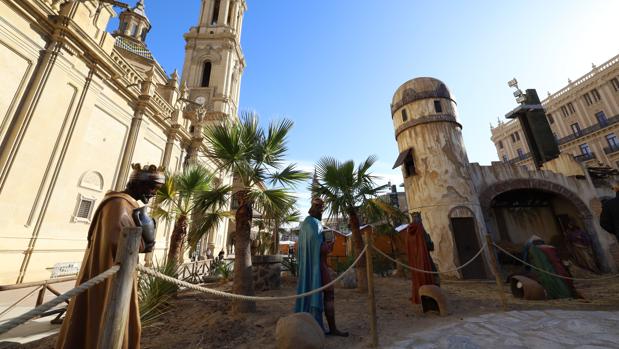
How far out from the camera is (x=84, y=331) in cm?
202

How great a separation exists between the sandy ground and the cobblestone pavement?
0.34 metres

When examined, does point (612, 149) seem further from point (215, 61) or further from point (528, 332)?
point (215, 61)

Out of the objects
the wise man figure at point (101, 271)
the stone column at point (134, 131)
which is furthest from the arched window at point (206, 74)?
the wise man figure at point (101, 271)

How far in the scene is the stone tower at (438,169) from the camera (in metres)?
8.91

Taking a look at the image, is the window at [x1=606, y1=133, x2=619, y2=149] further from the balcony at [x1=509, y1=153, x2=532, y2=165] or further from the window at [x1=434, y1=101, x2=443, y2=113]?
the window at [x1=434, y1=101, x2=443, y2=113]

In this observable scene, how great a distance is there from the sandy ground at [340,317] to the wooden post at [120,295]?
2.49 metres

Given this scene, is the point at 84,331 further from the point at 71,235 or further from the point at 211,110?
the point at 211,110

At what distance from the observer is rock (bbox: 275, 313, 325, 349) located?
2949 millimetres

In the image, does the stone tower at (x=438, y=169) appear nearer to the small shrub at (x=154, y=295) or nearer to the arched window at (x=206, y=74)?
the small shrub at (x=154, y=295)

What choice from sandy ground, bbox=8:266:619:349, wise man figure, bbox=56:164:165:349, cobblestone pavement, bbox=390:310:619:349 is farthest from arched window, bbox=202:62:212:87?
cobblestone pavement, bbox=390:310:619:349

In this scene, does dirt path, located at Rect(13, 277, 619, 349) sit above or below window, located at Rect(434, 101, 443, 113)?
below

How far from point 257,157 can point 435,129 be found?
7935 mm

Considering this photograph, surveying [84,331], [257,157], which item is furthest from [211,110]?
[84,331]

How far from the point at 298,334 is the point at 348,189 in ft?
15.4
